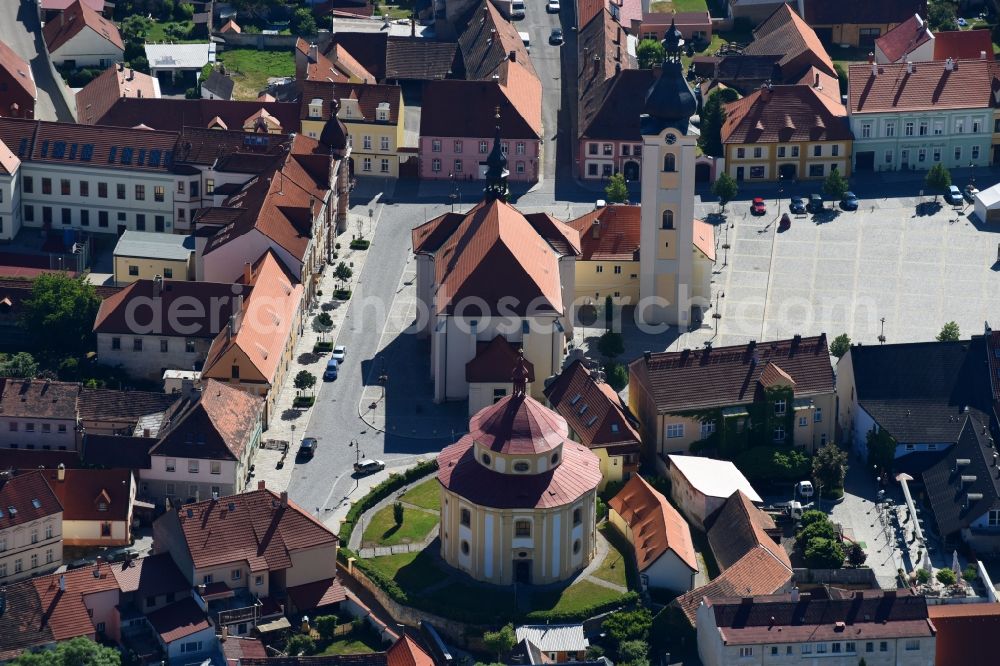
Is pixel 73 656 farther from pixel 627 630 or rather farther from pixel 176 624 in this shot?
pixel 627 630

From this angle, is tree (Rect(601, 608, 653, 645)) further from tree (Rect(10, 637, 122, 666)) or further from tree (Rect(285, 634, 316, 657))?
tree (Rect(10, 637, 122, 666))

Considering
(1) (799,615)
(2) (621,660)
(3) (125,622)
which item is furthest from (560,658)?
(3) (125,622)

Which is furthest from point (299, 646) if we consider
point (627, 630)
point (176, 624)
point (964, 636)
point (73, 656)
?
point (964, 636)

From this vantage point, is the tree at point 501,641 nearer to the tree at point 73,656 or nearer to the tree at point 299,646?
the tree at point 299,646

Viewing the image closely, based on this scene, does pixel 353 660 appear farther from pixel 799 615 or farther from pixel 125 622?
pixel 799 615

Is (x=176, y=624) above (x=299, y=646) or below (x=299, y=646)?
above

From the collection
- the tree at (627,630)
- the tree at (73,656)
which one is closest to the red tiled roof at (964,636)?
the tree at (627,630)
